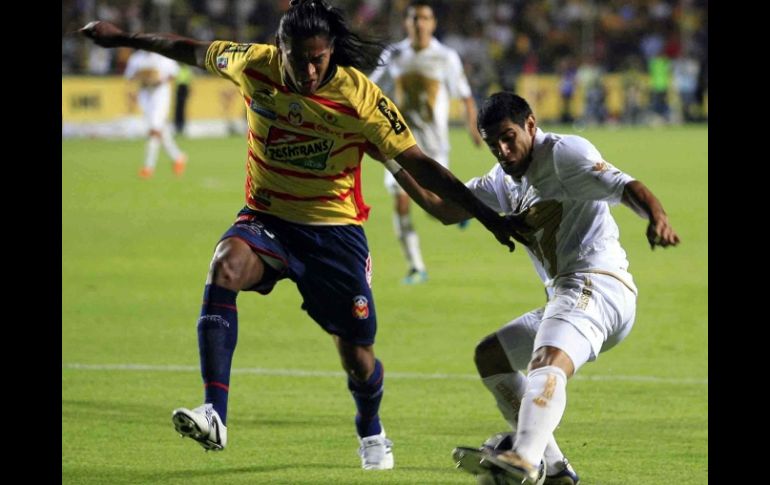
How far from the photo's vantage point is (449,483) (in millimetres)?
6801

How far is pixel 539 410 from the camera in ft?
19.1

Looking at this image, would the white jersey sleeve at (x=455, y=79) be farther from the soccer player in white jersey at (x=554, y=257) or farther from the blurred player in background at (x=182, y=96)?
the blurred player in background at (x=182, y=96)

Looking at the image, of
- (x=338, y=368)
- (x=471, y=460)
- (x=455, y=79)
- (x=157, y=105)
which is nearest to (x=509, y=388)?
(x=471, y=460)

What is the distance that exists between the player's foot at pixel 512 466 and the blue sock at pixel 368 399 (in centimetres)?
171

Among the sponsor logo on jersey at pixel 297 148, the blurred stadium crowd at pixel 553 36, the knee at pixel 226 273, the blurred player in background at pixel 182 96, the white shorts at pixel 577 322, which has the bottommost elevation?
the white shorts at pixel 577 322

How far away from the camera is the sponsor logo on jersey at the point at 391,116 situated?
6.69m

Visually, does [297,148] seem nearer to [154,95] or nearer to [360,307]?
[360,307]

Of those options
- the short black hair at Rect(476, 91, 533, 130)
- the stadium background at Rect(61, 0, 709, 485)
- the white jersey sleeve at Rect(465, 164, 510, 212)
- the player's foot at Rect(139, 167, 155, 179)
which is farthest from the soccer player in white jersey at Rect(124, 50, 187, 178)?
the short black hair at Rect(476, 91, 533, 130)

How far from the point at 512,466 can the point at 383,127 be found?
1.82 meters

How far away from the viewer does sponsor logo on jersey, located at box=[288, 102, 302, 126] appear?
6746mm

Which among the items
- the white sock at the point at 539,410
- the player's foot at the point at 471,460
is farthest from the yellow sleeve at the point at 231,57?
the player's foot at the point at 471,460

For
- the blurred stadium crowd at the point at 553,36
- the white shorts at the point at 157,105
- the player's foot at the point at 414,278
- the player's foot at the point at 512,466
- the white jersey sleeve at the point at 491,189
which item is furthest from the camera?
the blurred stadium crowd at the point at 553,36

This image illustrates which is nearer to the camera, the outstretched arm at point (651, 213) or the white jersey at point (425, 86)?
the outstretched arm at point (651, 213)
